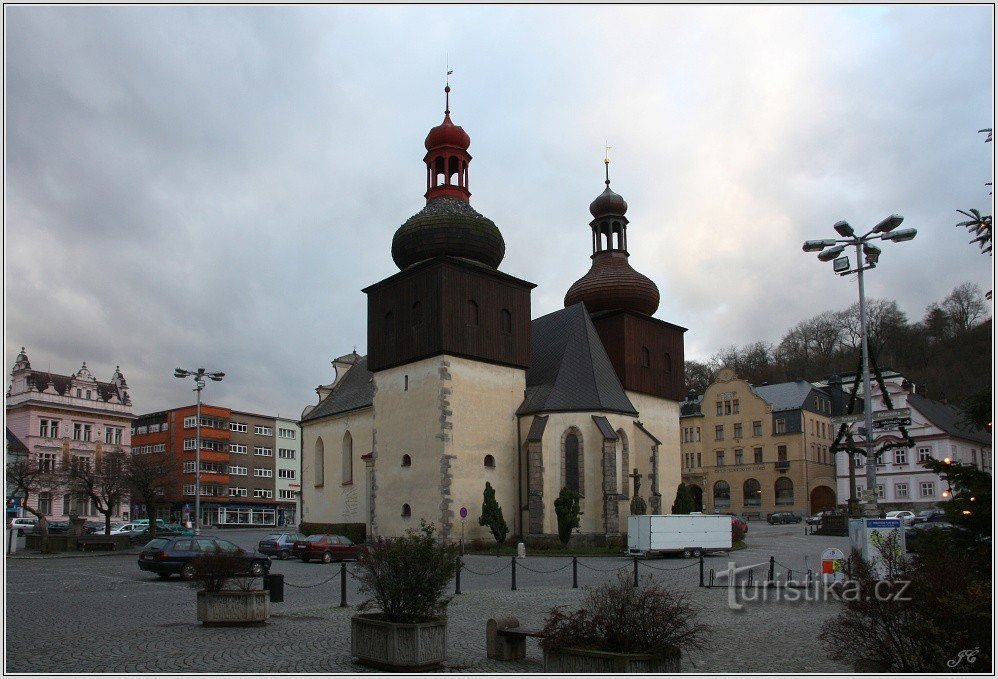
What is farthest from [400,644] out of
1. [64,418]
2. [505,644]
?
[64,418]

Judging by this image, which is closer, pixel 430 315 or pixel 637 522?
pixel 637 522

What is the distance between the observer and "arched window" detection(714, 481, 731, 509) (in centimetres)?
7269

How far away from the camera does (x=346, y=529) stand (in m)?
45.1

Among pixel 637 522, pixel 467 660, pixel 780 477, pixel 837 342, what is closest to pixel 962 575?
pixel 467 660

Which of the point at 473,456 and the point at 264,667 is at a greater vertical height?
the point at 473,456

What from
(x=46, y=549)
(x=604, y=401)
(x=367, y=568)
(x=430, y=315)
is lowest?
(x=46, y=549)

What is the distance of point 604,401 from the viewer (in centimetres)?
3866

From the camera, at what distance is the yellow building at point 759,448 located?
68.4 meters

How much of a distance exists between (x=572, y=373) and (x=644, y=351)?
20.4ft

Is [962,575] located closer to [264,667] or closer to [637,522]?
[264,667]

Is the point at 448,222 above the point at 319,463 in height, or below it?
above

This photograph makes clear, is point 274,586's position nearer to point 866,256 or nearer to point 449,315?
point 866,256

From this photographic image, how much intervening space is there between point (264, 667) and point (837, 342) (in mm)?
87849

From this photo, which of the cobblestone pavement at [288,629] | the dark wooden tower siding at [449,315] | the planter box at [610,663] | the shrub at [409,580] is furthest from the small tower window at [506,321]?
Result: the planter box at [610,663]
